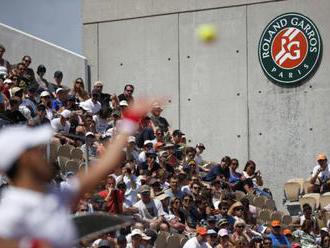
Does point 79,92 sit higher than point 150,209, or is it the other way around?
point 79,92

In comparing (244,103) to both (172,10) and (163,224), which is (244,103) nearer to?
(172,10)

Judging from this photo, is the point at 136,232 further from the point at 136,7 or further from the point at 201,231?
the point at 136,7

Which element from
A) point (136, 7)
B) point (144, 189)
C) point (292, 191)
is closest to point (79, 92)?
point (144, 189)

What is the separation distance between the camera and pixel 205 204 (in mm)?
18016

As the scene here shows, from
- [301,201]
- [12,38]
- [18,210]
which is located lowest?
[301,201]

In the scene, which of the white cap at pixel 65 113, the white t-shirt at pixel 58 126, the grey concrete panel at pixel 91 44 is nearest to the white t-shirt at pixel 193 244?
the white t-shirt at pixel 58 126

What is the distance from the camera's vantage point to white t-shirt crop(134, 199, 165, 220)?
53.5 ft

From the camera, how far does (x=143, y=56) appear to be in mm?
28641

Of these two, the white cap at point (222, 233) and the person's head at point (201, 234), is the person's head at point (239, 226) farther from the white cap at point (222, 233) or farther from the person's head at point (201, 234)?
the person's head at point (201, 234)

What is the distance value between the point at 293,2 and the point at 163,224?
12.1 metres

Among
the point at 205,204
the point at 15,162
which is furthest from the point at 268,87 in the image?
the point at 15,162

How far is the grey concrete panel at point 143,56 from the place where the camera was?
1108 inches

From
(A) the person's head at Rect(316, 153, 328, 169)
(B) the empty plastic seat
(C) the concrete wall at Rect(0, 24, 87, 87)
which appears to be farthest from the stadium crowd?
(C) the concrete wall at Rect(0, 24, 87, 87)

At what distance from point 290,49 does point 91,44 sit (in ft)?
18.8
